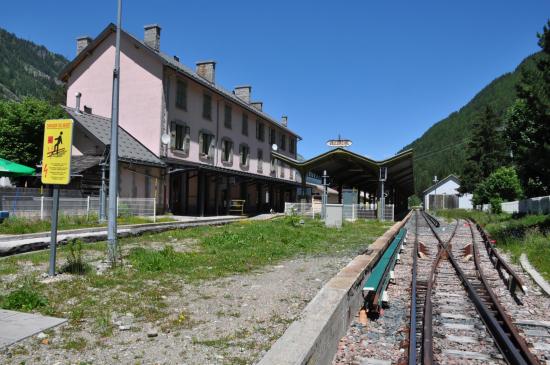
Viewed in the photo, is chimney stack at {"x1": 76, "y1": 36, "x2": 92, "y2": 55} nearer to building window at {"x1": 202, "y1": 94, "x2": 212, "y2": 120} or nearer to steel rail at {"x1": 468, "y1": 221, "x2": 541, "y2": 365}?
building window at {"x1": 202, "y1": 94, "x2": 212, "y2": 120}

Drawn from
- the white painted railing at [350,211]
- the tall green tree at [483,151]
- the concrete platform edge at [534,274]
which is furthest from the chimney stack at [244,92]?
the tall green tree at [483,151]

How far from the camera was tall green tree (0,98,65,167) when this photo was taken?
3033cm

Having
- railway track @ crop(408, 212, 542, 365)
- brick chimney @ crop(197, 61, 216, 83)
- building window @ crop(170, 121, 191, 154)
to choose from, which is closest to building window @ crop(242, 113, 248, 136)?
brick chimney @ crop(197, 61, 216, 83)

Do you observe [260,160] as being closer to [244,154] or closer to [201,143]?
[244,154]

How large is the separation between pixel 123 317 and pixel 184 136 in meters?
24.4

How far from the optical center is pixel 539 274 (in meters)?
10.0

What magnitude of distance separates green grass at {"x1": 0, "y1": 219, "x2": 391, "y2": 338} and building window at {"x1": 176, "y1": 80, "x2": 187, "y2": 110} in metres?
15.0

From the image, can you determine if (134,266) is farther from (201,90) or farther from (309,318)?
(201,90)

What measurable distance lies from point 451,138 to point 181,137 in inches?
5026

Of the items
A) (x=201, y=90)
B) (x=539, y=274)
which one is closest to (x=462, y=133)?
(x=201, y=90)

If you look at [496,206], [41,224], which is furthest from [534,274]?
[496,206]

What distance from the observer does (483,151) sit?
6350 cm

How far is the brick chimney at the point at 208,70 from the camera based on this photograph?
3662cm

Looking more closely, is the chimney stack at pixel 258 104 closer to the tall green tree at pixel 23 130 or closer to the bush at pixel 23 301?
the tall green tree at pixel 23 130
